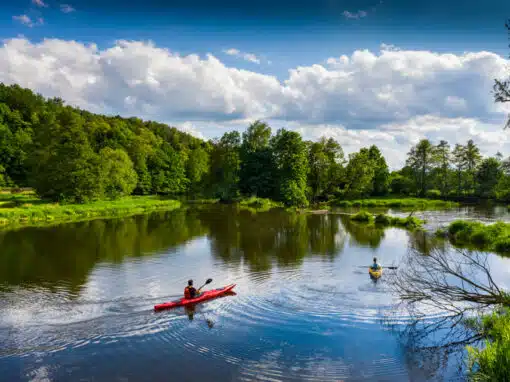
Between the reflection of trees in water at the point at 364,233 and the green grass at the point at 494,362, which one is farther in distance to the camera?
the reflection of trees in water at the point at 364,233

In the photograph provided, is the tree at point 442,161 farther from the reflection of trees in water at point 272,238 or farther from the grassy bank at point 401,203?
the reflection of trees in water at point 272,238

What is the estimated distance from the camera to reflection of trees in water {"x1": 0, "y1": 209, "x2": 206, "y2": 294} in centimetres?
2259

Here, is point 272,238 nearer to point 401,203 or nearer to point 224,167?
point 401,203

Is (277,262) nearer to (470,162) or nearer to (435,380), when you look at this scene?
(435,380)

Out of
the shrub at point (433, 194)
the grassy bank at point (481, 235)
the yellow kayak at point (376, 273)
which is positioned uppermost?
the shrub at point (433, 194)

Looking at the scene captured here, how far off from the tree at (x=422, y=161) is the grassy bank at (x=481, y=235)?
52.7 meters

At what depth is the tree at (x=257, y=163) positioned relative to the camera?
7950 centimetres

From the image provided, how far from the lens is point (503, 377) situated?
906 cm

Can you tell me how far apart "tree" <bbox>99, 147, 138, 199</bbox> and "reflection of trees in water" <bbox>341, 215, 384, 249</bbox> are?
119 feet

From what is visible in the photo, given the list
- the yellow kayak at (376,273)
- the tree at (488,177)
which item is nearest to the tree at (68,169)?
the yellow kayak at (376,273)

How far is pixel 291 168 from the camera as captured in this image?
71.1 meters

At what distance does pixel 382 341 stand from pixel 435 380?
2.72 metres

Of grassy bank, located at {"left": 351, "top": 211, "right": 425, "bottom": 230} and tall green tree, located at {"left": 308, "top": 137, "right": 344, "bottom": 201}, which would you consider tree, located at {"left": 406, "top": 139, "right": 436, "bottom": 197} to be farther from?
grassy bank, located at {"left": 351, "top": 211, "right": 425, "bottom": 230}

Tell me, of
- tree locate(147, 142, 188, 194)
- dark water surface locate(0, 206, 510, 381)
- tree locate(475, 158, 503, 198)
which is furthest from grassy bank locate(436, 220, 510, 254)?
tree locate(147, 142, 188, 194)
